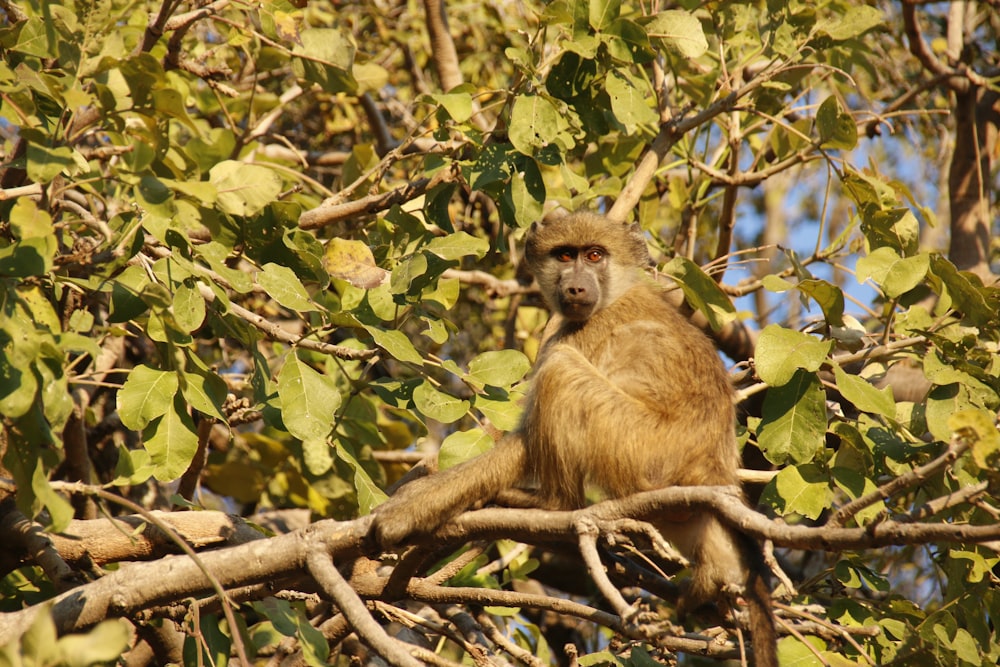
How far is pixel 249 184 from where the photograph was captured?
182 inches

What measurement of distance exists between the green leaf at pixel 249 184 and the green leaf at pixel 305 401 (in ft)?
2.81

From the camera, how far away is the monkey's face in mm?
5707

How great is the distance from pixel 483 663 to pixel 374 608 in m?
0.72

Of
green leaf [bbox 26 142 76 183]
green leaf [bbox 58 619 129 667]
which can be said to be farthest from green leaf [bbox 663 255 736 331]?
green leaf [bbox 58 619 129 667]

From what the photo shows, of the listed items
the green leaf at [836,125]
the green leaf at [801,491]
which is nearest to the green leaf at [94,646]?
the green leaf at [801,491]

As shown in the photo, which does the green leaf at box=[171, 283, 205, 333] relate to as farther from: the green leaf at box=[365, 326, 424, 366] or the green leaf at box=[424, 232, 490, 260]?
the green leaf at box=[424, 232, 490, 260]

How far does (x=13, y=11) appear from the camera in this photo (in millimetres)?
5172

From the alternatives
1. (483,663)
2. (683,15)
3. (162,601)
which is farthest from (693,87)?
(162,601)

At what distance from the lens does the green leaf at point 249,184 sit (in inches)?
180

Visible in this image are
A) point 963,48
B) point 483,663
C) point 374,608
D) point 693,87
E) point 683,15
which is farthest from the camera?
point 963,48

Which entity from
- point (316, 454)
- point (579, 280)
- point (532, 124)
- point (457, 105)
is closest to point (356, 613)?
point (316, 454)

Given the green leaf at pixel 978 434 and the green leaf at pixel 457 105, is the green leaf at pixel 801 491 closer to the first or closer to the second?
the green leaf at pixel 978 434

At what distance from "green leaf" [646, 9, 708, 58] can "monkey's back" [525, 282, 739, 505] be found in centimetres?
158

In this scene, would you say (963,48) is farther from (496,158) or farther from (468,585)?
(468,585)
